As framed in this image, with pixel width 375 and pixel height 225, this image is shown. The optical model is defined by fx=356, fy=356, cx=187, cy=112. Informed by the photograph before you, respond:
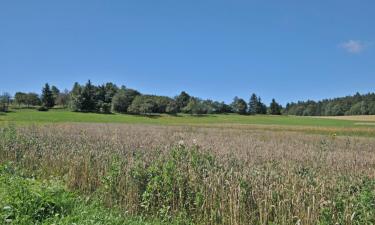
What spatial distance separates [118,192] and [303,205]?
4.23 meters

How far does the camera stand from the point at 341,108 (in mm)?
164125

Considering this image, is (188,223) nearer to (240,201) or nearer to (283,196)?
(240,201)

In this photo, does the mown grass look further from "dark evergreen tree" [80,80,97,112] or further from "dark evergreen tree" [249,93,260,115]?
"dark evergreen tree" [249,93,260,115]

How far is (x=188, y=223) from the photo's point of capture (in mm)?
6750

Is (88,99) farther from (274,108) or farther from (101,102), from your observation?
(274,108)

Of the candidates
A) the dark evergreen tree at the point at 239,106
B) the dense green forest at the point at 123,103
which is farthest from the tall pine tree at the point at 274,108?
the dark evergreen tree at the point at 239,106

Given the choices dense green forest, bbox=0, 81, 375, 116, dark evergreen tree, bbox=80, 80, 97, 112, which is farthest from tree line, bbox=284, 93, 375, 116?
dark evergreen tree, bbox=80, 80, 97, 112

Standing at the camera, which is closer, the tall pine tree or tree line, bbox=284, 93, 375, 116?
tree line, bbox=284, 93, 375, 116

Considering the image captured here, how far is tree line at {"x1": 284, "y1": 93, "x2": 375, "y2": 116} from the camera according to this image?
148 meters

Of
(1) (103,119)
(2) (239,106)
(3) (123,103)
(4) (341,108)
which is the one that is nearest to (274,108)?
(2) (239,106)

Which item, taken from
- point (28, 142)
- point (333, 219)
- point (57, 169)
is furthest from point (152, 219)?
point (28, 142)

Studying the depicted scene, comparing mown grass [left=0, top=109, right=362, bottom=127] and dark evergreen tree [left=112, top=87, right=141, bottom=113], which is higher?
dark evergreen tree [left=112, top=87, right=141, bottom=113]

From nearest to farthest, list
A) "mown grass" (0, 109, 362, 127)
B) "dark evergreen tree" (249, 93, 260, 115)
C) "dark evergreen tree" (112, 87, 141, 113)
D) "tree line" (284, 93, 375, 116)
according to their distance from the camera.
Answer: "mown grass" (0, 109, 362, 127) → "dark evergreen tree" (112, 87, 141, 113) → "tree line" (284, 93, 375, 116) → "dark evergreen tree" (249, 93, 260, 115)

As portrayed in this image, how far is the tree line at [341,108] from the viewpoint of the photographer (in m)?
148
